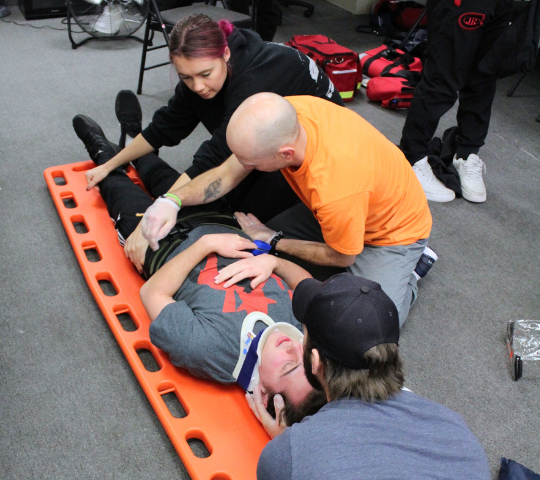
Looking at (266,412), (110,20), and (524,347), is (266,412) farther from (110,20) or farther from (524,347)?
(110,20)

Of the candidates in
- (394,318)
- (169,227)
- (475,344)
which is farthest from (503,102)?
(394,318)

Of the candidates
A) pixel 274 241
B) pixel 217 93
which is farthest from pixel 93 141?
pixel 274 241

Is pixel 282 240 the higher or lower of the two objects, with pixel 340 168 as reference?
lower

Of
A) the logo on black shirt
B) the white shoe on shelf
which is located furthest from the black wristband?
the white shoe on shelf

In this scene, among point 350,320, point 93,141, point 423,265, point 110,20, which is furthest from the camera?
point 110,20

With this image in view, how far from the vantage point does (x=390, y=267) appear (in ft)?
5.90

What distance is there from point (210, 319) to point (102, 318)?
52cm

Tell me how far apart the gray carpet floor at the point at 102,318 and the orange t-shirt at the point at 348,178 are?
0.53 meters

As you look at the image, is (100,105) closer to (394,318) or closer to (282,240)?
→ (282,240)

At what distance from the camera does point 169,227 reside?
1698 millimetres

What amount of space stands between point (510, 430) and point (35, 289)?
5.52 ft

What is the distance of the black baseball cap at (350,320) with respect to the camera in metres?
1.01

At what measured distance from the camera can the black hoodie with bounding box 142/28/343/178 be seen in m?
1.83

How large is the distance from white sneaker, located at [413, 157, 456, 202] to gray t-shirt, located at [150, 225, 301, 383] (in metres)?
1.35
